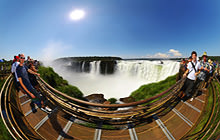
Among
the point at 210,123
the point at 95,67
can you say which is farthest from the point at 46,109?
the point at 95,67

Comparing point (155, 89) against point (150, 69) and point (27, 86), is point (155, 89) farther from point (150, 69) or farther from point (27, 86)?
point (27, 86)

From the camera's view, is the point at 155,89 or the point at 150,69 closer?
the point at 155,89

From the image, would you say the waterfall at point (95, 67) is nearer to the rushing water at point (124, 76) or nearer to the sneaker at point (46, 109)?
the rushing water at point (124, 76)

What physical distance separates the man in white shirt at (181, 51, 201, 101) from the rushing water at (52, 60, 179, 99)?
717cm

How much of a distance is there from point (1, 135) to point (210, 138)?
6.93 feet

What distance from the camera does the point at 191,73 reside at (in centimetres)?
165

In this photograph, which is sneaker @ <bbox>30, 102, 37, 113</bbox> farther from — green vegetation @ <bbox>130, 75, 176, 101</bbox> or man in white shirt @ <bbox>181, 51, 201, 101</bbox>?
green vegetation @ <bbox>130, 75, 176, 101</bbox>

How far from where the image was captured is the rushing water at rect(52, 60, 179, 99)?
8.68 metres

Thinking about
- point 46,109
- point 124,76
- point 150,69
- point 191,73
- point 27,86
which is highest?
point 191,73

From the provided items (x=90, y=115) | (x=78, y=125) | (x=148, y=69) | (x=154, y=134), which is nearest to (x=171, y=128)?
(x=154, y=134)

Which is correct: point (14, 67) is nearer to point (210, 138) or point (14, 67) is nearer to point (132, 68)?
point (210, 138)

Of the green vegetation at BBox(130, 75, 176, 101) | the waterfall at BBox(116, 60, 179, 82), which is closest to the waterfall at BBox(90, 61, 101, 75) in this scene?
the waterfall at BBox(116, 60, 179, 82)

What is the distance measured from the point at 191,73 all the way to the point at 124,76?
10713mm

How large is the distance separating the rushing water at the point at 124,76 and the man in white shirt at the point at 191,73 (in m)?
7.17
